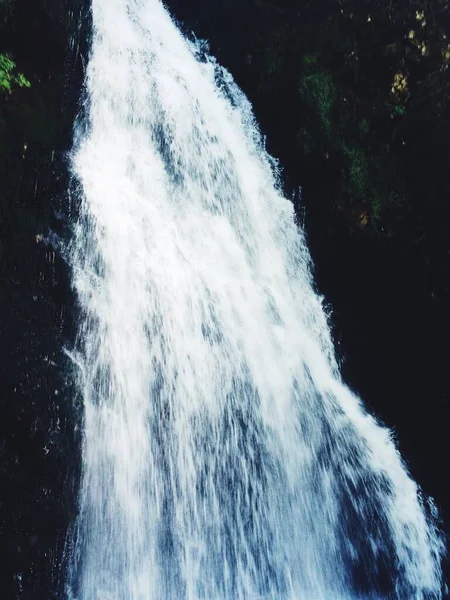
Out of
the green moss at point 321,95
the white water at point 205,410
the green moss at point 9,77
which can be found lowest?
the white water at point 205,410

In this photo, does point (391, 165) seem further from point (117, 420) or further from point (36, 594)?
point (36, 594)

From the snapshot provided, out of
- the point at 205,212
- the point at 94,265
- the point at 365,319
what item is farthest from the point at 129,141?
the point at 365,319

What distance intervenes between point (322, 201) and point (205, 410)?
4.13 metres

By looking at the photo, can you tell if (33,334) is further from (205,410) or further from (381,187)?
(381,187)

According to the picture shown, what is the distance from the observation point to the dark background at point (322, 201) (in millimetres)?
4391

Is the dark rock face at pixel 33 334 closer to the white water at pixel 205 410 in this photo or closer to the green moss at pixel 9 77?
the green moss at pixel 9 77

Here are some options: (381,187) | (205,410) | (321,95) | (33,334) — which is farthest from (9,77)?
(381,187)

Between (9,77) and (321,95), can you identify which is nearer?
(9,77)

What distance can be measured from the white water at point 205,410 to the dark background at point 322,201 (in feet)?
1.21

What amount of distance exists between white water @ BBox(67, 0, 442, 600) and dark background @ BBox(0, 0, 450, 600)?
14.5 inches

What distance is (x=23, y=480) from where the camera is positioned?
409 cm

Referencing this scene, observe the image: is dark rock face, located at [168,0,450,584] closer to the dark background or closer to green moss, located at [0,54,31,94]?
A: the dark background

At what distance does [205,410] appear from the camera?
17.9 feet

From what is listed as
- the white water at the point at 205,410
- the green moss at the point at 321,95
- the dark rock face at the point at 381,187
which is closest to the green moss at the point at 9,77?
the white water at the point at 205,410
